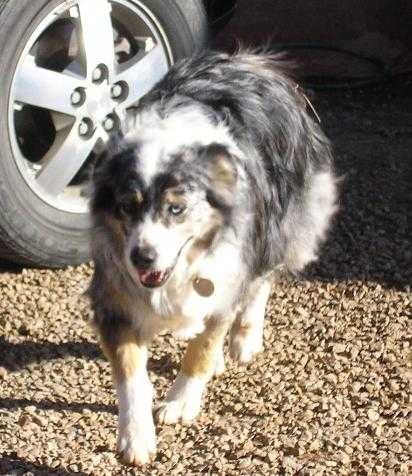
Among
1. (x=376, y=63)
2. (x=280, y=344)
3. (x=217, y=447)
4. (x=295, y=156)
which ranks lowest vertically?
(x=376, y=63)

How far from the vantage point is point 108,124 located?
18.7 ft

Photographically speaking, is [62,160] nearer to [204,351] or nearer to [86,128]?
[86,128]

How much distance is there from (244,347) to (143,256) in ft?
3.60

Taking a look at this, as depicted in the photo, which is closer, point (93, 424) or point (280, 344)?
point (93, 424)

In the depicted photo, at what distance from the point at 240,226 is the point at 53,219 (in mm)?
1335

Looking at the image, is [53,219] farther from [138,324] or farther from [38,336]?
[138,324]

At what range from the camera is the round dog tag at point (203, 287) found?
4488 mm

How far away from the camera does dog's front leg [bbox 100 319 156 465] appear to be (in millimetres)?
4363

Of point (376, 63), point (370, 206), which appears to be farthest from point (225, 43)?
point (370, 206)

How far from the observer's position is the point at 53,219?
557cm

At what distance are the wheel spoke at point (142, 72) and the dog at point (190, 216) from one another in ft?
2.77

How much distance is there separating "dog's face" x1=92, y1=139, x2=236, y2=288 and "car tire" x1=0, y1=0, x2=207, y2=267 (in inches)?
32.7

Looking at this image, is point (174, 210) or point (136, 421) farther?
point (136, 421)

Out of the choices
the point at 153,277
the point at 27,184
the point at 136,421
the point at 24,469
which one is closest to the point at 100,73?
the point at 27,184
